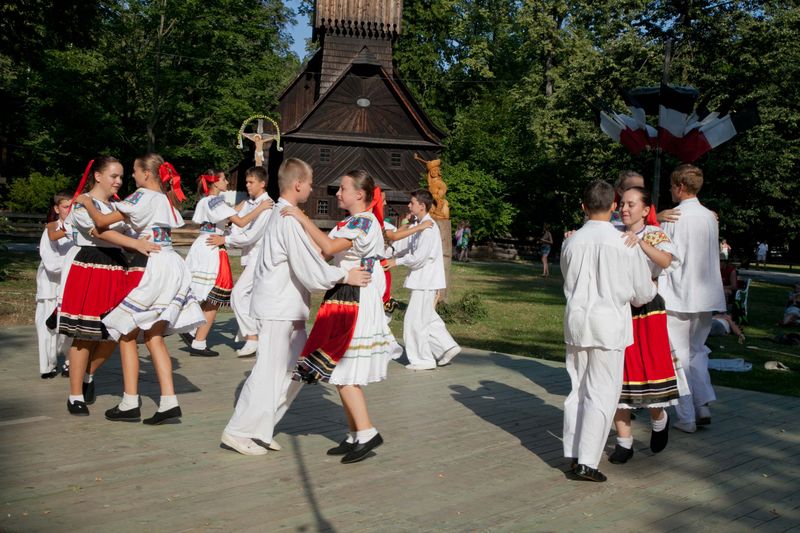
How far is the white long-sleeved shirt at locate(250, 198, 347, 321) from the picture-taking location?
6266mm

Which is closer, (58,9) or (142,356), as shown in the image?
(142,356)

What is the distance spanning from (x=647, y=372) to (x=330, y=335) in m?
2.38

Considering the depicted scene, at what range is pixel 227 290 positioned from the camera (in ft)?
37.7

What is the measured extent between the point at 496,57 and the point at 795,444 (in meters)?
59.4

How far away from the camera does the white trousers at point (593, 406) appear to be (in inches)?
241

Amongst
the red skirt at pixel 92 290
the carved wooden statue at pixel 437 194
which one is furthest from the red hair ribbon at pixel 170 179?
the carved wooden statue at pixel 437 194

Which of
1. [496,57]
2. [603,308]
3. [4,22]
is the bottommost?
[603,308]

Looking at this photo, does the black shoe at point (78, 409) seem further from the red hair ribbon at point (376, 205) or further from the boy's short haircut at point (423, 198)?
the boy's short haircut at point (423, 198)

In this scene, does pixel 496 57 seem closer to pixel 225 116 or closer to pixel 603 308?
pixel 225 116

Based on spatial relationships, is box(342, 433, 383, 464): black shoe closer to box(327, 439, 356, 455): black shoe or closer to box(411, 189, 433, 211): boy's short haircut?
box(327, 439, 356, 455): black shoe

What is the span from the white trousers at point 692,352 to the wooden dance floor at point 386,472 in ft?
0.92

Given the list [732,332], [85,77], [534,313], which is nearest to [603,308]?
[732,332]

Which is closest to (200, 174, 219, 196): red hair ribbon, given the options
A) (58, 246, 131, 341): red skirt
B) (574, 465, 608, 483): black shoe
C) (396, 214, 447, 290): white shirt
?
(396, 214, 447, 290): white shirt

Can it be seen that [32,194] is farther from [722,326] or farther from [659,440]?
[659,440]
